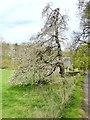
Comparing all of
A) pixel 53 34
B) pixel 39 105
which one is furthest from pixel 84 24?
pixel 39 105

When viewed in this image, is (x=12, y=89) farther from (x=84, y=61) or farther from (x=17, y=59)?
(x=84, y=61)

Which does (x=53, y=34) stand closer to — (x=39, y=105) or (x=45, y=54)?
(x=45, y=54)

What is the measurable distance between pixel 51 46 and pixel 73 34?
20.6 ft

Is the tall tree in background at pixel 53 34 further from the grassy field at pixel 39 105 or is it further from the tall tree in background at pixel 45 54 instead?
the grassy field at pixel 39 105

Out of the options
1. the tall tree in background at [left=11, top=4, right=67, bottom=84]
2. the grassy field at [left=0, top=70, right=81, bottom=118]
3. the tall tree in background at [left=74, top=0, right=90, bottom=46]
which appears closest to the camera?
the grassy field at [left=0, top=70, right=81, bottom=118]

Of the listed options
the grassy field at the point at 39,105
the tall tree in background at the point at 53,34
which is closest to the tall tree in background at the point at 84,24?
the tall tree in background at the point at 53,34

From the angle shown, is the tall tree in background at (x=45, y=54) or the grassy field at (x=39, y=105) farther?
the tall tree in background at (x=45, y=54)

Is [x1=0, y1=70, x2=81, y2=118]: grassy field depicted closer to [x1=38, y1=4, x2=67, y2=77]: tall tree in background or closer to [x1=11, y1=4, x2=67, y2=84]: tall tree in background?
[x1=11, y1=4, x2=67, y2=84]: tall tree in background

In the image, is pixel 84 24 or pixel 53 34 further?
pixel 84 24

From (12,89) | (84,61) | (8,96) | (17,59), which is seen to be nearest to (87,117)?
(8,96)

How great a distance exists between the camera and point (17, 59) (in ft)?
62.9

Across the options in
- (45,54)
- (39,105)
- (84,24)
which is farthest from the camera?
(84,24)

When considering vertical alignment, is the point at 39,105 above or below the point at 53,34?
below

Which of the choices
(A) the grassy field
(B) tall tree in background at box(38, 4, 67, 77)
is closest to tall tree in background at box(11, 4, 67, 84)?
(B) tall tree in background at box(38, 4, 67, 77)
